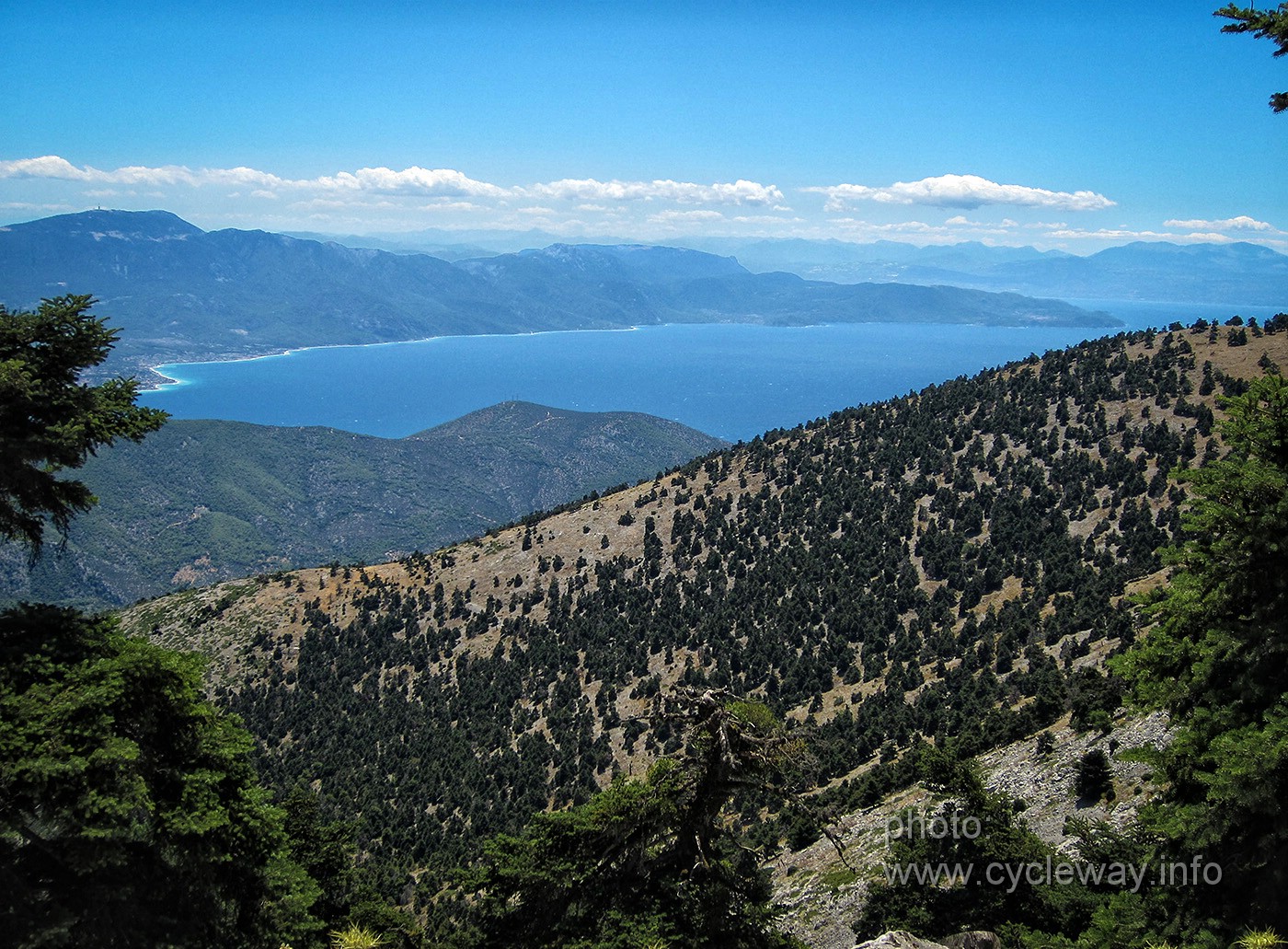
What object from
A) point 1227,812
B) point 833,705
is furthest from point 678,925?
point 833,705

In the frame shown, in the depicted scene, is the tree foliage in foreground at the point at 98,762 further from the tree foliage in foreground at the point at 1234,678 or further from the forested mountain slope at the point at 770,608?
the forested mountain slope at the point at 770,608

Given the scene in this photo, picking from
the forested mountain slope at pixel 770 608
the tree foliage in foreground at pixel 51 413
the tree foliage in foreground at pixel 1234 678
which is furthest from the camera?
the forested mountain slope at pixel 770 608

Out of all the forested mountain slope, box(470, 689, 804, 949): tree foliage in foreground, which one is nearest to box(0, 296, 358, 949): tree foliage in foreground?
box(470, 689, 804, 949): tree foliage in foreground

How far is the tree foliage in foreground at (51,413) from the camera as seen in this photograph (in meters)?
13.2

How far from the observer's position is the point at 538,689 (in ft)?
200

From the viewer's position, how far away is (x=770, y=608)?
202 feet

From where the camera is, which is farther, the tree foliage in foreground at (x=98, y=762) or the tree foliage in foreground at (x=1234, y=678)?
the tree foliage in foreground at (x=98, y=762)

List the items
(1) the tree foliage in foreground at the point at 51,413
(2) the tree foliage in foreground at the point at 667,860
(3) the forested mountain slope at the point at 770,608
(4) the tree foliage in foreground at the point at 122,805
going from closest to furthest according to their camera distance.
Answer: (4) the tree foliage in foreground at the point at 122,805 → (2) the tree foliage in foreground at the point at 667,860 → (1) the tree foliage in foreground at the point at 51,413 → (3) the forested mountain slope at the point at 770,608

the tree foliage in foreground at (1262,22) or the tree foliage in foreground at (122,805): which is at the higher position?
the tree foliage in foreground at (1262,22)

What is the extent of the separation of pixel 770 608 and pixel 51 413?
53039 mm

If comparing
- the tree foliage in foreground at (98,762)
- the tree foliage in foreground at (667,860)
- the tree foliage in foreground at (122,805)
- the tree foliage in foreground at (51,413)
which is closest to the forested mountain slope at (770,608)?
the tree foliage in foreground at (667,860)

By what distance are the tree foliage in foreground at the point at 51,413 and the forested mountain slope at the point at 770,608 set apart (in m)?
24.2

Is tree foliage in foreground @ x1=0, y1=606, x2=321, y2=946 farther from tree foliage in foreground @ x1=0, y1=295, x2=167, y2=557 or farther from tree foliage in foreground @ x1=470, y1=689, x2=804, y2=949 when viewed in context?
tree foliage in foreground @ x1=470, y1=689, x2=804, y2=949

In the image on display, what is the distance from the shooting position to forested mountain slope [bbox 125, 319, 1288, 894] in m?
46.3
